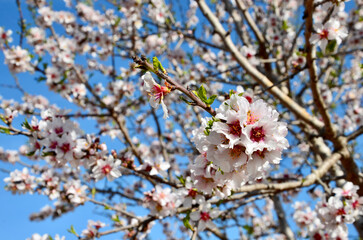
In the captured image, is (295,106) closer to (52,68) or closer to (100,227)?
(100,227)

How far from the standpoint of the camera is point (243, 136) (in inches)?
37.5

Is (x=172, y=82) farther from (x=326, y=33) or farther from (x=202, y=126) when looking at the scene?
(x=326, y=33)

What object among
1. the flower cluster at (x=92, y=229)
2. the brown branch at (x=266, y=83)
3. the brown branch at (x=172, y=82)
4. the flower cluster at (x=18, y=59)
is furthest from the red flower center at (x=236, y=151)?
the flower cluster at (x=18, y=59)

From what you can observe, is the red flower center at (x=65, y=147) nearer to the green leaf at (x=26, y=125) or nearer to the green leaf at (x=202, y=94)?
the green leaf at (x=26, y=125)

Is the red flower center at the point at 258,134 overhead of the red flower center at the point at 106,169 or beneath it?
beneath

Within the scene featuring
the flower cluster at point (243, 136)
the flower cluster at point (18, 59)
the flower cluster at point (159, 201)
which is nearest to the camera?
the flower cluster at point (243, 136)

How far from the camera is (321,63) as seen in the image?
19.4 ft

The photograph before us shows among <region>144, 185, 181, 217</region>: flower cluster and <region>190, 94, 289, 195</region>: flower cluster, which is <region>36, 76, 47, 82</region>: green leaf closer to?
<region>144, 185, 181, 217</region>: flower cluster

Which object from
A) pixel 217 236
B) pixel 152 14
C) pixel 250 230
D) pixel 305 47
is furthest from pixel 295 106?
pixel 152 14

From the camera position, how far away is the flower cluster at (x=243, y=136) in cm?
96

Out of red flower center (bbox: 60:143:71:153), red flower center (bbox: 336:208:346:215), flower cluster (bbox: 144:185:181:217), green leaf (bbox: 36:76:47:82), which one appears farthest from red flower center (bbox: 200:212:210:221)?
green leaf (bbox: 36:76:47:82)

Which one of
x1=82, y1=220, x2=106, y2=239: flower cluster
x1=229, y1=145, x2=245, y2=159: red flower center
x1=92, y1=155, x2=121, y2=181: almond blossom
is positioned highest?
x1=92, y1=155, x2=121, y2=181: almond blossom

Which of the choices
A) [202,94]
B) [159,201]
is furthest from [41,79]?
[202,94]

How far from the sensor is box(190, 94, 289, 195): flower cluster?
3.15ft
